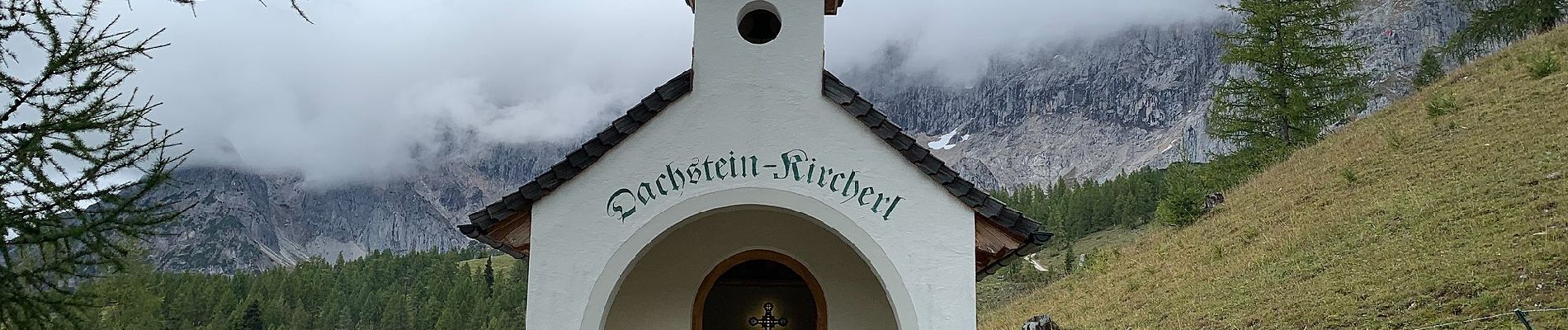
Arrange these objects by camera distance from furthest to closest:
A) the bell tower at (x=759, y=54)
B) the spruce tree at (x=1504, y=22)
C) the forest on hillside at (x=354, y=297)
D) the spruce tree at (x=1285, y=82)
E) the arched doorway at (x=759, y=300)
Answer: the forest on hillside at (x=354, y=297) → the spruce tree at (x=1504, y=22) → the spruce tree at (x=1285, y=82) → the arched doorway at (x=759, y=300) → the bell tower at (x=759, y=54)

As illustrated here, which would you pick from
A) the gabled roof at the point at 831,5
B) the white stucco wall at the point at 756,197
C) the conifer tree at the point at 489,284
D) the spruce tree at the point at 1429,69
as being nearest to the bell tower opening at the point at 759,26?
the gabled roof at the point at 831,5

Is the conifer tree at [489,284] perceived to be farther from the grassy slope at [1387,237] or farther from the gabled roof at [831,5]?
the gabled roof at [831,5]

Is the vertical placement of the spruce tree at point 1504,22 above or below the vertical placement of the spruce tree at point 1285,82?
above

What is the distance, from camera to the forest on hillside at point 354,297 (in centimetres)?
6291

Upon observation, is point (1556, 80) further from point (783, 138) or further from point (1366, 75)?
point (783, 138)

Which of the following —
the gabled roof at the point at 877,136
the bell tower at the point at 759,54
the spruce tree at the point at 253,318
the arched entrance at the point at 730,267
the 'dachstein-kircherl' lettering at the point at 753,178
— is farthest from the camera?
the spruce tree at the point at 253,318

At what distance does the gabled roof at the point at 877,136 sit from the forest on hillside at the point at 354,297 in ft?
162

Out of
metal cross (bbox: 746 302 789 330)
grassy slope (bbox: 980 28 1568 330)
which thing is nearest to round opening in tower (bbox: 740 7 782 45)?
metal cross (bbox: 746 302 789 330)

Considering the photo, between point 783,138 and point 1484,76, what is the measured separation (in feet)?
90.1

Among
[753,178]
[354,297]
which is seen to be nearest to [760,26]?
[753,178]

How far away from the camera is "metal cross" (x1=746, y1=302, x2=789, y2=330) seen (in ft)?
30.0

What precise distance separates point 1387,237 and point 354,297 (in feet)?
266

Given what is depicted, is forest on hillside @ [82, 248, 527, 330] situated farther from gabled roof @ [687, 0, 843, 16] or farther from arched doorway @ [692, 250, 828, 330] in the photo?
gabled roof @ [687, 0, 843, 16]

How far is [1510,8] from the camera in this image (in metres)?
36.1
